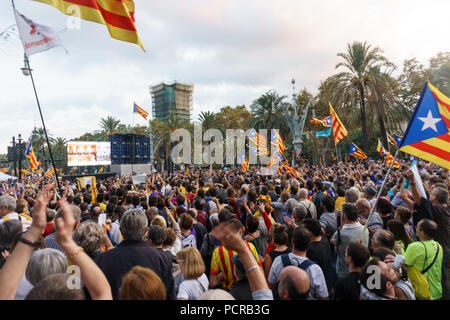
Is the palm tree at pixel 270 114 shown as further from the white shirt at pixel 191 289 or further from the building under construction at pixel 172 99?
the building under construction at pixel 172 99

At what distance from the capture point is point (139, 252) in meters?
2.51

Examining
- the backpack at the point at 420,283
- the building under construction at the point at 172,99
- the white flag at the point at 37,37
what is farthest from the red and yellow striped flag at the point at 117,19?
the building under construction at the point at 172,99

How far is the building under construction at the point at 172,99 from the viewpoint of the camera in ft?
344

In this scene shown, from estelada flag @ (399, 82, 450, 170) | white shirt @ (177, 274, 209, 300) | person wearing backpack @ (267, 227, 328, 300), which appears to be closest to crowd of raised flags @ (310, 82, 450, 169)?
estelada flag @ (399, 82, 450, 170)

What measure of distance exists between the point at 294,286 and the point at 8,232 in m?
3.16

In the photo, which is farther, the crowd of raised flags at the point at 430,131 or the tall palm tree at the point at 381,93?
the tall palm tree at the point at 381,93

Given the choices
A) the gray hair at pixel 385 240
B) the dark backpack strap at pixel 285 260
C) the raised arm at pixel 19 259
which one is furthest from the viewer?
the gray hair at pixel 385 240

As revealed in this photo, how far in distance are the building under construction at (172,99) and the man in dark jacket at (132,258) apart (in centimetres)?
10285

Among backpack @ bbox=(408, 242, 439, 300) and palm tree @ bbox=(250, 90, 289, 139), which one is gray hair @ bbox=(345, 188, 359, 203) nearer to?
backpack @ bbox=(408, 242, 439, 300)

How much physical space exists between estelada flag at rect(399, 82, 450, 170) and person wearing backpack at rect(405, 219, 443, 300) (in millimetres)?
1344

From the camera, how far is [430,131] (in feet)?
12.0

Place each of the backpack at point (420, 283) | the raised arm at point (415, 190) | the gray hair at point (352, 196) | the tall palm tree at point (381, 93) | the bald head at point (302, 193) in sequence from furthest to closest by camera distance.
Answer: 1. the tall palm tree at point (381, 93)
2. the bald head at point (302, 193)
3. the gray hair at point (352, 196)
4. the raised arm at point (415, 190)
5. the backpack at point (420, 283)

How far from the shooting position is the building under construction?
105 m
